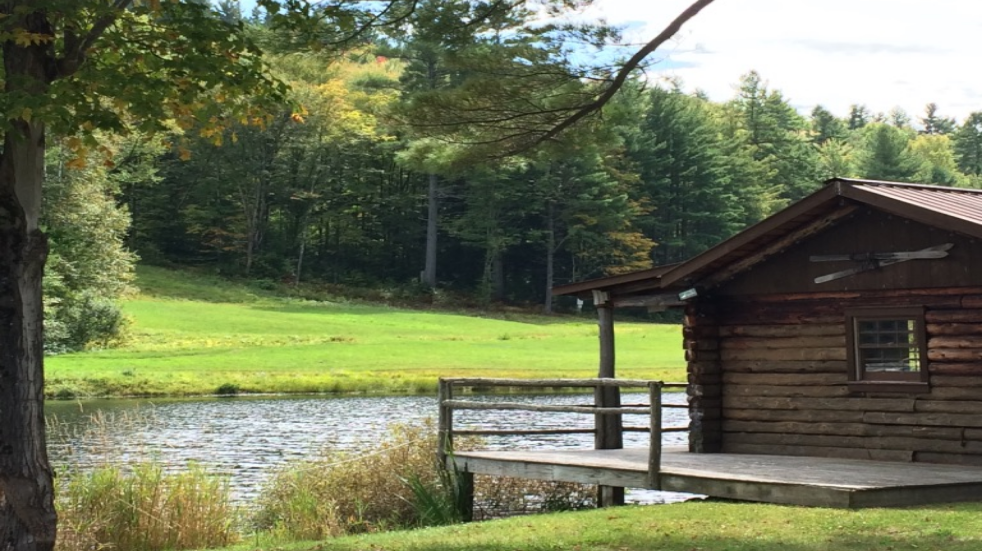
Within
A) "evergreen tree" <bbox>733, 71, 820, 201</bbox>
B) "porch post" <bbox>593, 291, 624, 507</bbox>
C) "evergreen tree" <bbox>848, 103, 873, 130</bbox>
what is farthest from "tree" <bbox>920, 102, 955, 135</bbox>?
"porch post" <bbox>593, 291, 624, 507</bbox>

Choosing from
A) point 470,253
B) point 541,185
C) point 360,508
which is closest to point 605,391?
point 360,508

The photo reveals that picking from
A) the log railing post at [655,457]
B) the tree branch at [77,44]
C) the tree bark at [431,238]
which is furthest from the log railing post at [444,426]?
the tree bark at [431,238]

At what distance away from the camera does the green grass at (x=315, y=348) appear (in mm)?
38656

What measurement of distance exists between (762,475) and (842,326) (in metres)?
3.13

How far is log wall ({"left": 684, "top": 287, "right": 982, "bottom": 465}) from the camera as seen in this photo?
527 inches

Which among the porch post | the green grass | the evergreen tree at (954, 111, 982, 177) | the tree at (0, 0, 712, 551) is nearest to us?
the tree at (0, 0, 712, 551)

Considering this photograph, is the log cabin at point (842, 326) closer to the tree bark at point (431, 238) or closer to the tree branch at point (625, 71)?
the tree branch at point (625, 71)

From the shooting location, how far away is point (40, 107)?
8453 mm

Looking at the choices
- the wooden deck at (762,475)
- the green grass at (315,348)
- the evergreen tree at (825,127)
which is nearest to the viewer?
the wooden deck at (762,475)

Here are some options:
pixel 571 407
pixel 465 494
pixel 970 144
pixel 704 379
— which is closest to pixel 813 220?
pixel 704 379

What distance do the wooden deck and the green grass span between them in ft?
79.7

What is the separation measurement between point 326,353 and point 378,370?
425cm

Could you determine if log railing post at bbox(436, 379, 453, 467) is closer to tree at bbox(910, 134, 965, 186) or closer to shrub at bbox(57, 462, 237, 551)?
shrub at bbox(57, 462, 237, 551)

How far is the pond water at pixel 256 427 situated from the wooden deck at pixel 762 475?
2.27 metres
